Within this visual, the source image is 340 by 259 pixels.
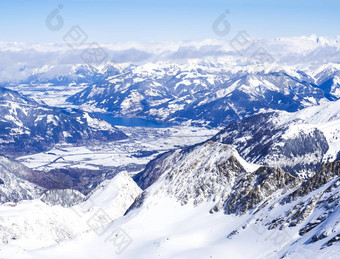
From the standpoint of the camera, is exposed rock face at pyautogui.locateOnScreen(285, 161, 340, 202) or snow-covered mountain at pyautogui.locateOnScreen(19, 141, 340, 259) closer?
snow-covered mountain at pyautogui.locateOnScreen(19, 141, 340, 259)

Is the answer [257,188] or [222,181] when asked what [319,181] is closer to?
[257,188]

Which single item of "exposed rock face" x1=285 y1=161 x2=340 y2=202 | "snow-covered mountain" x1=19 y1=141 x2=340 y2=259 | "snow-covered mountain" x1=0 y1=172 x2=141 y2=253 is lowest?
"exposed rock face" x1=285 y1=161 x2=340 y2=202

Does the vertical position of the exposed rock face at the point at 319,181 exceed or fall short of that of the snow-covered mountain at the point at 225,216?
it falls short

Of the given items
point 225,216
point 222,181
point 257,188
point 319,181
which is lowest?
point 319,181

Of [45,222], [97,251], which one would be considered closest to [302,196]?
[97,251]

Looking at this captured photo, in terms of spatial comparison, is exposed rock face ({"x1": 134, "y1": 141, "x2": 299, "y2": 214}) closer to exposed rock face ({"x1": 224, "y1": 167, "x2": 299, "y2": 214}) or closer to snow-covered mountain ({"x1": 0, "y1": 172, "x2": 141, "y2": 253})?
exposed rock face ({"x1": 224, "y1": 167, "x2": 299, "y2": 214})

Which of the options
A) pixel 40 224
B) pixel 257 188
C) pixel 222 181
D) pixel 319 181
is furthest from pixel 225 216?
pixel 40 224

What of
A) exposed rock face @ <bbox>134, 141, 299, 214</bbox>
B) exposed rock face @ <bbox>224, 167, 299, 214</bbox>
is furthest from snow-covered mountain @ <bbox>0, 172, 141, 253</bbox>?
exposed rock face @ <bbox>224, 167, 299, 214</bbox>

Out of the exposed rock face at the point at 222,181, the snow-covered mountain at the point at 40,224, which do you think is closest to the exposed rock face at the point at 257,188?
the exposed rock face at the point at 222,181

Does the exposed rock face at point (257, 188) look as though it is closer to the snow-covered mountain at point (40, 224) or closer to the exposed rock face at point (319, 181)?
the exposed rock face at point (319, 181)

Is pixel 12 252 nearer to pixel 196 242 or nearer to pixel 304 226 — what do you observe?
pixel 196 242

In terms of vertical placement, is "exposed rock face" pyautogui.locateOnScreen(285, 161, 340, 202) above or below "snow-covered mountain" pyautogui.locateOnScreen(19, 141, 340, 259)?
below
